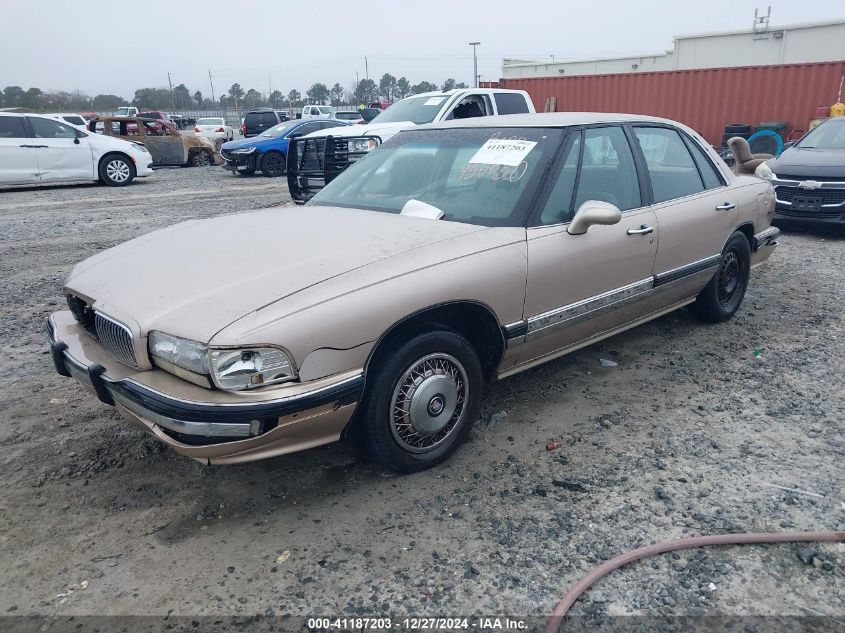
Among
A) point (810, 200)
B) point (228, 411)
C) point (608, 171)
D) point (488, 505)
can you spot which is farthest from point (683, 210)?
point (810, 200)

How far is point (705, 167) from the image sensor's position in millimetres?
4375

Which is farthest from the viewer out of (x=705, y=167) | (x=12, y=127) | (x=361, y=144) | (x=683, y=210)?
(x=12, y=127)

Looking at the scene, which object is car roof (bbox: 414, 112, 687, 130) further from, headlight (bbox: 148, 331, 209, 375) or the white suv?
the white suv

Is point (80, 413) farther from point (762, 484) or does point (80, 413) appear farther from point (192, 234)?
point (762, 484)

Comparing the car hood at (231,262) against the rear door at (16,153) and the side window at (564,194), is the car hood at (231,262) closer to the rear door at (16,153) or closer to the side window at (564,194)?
the side window at (564,194)

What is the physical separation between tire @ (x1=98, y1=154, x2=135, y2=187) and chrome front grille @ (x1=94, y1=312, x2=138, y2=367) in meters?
12.5

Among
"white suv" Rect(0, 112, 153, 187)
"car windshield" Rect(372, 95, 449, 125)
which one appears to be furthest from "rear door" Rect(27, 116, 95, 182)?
"car windshield" Rect(372, 95, 449, 125)

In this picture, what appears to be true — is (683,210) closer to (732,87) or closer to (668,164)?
(668,164)

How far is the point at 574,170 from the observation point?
11.1 ft

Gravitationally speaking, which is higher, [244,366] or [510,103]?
[510,103]

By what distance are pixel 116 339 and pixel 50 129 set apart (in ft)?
41.1

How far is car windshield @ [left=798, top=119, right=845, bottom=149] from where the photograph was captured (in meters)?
8.18

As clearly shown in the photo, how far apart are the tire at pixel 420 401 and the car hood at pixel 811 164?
668 cm

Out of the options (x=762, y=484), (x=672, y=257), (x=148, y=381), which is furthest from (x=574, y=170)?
(x=148, y=381)
